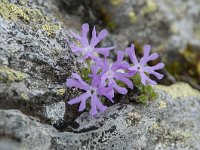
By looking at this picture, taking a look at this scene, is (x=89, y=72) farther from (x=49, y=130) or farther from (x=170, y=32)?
(x=170, y=32)

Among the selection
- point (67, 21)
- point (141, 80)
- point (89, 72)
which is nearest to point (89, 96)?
point (89, 72)

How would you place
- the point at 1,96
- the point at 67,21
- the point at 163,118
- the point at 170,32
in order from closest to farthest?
the point at 1,96, the point at 163,118, the point at 67,21, the point at 170,32

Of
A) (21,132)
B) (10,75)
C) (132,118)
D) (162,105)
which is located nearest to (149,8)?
(162,105)

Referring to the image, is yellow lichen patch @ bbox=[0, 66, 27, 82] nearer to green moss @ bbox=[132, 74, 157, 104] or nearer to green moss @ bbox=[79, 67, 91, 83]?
green moss @ bbox=[79, 67, 91, 83]

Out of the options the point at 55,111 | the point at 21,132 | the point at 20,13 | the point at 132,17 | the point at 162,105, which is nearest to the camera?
the point at 21,132

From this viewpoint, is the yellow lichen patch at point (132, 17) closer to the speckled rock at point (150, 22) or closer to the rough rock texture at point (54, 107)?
the speckled rock at point (150, 22)

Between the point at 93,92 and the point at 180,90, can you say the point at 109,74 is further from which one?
the point at 180,90

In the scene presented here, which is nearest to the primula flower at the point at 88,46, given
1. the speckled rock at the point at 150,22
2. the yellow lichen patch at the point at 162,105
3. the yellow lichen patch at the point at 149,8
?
the yellow lichen patch at the point at 162,105
